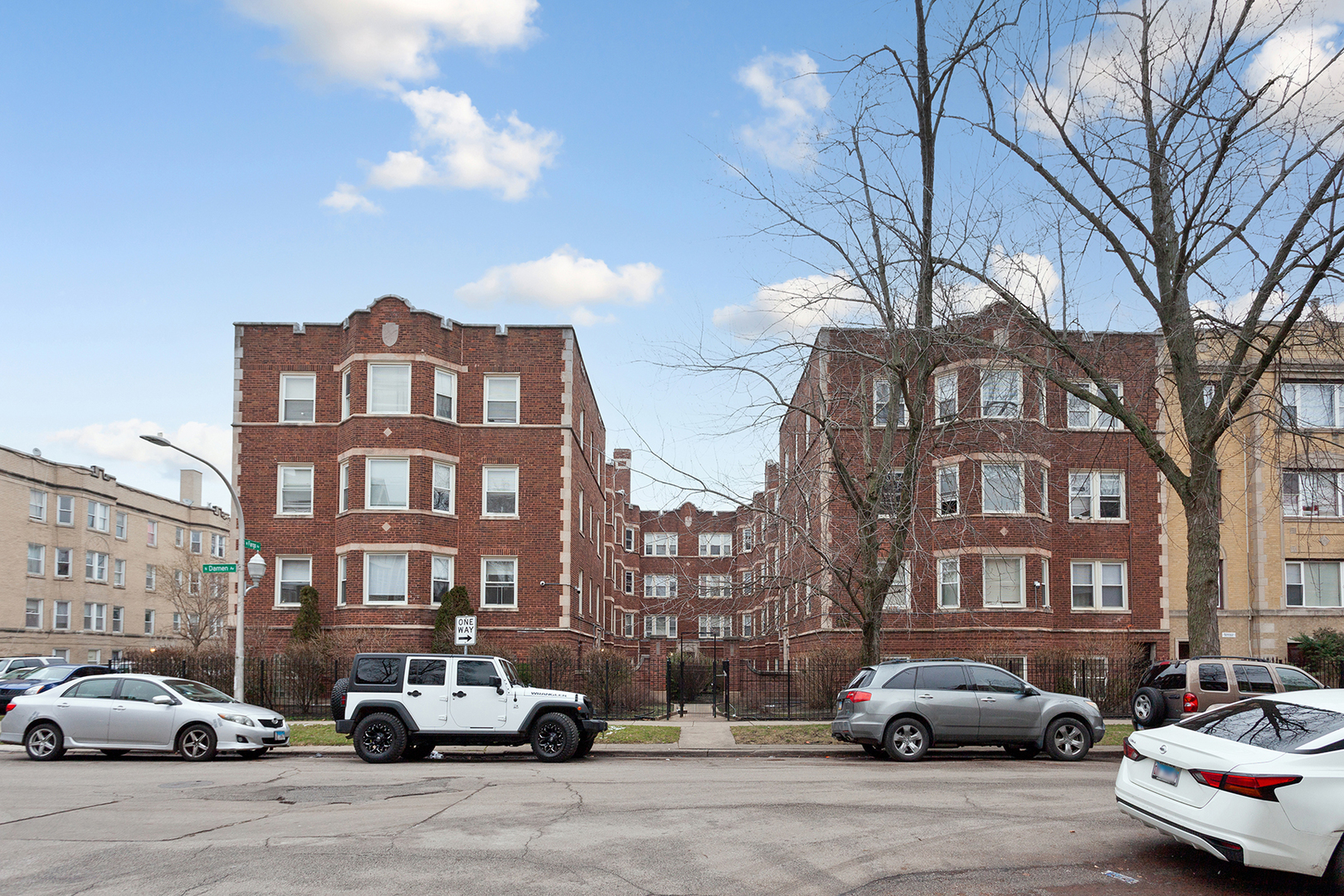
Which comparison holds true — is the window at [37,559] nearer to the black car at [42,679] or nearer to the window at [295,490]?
the window at [295,490]

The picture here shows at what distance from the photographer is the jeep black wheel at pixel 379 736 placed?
58.2 feet

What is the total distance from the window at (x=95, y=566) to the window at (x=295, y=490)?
29222 mm

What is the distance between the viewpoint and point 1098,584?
34500mm

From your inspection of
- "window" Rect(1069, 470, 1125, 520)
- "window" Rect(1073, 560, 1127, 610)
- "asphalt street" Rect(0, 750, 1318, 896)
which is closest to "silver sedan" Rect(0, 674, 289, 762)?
"asphalt street" Rect(0, 750, 1318, 896)

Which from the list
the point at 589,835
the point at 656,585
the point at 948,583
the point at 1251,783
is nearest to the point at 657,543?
the point at 656,585

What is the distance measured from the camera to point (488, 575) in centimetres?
3359

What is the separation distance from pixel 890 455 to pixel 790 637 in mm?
20240

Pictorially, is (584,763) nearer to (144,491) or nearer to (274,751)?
(274,751)

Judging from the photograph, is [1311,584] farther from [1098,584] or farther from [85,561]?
[85,561]

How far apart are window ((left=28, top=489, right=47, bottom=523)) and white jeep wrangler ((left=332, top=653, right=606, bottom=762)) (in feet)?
140

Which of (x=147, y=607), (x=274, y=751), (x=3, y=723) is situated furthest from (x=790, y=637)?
(x=147, y=607)

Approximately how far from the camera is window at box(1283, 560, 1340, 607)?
36750mm

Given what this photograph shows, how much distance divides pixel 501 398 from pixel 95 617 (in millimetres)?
35716

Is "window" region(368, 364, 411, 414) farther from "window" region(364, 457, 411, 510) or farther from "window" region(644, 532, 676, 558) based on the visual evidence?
"window" region(644, 532, 676, 558)
